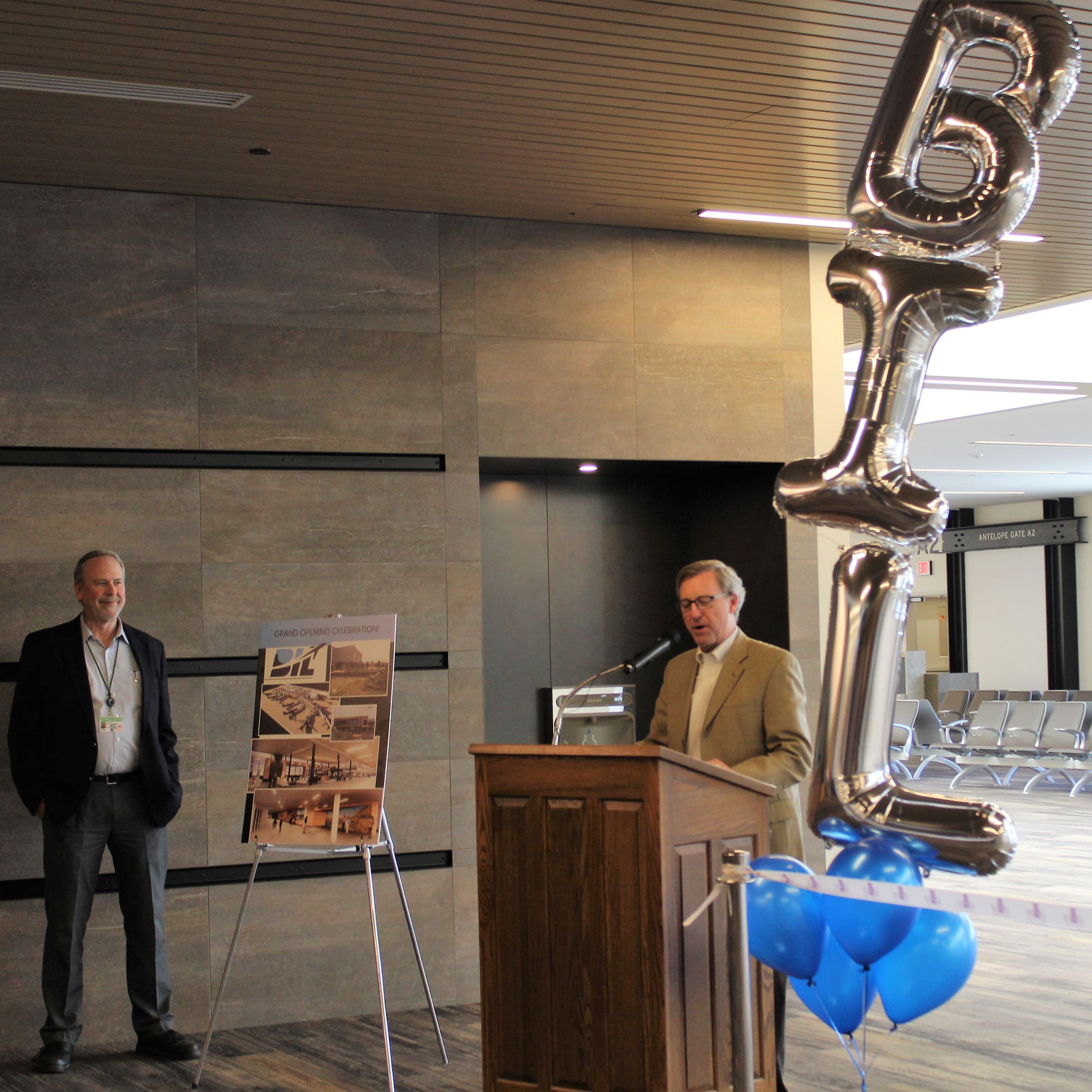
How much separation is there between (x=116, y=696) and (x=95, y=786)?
0.35m

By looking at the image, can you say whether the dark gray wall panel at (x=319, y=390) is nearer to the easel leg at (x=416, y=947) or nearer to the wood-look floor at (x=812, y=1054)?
the easel leg at (x=416, y=947)

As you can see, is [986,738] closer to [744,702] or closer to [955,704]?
[955,704]

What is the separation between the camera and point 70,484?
532 cm

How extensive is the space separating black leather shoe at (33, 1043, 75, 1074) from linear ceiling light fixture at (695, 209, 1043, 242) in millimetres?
4429

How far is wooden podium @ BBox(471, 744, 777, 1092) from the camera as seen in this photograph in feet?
10.6

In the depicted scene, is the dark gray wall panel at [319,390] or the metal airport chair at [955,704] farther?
the metal airport chair at [955,704]

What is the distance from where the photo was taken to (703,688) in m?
4.23

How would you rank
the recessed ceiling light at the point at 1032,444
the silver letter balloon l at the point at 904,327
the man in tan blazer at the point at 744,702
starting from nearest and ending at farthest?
the silver letter balloon l at the point at 904,327
the man in tan blazer at the point at 744,702
the recessed ceiling light at the point at 1032,444

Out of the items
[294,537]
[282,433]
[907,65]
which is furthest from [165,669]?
[907,65]

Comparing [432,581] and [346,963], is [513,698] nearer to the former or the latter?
[432,581]

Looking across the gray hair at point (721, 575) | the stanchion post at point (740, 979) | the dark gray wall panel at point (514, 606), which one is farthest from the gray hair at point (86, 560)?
the stanchion post at point (740, 979)

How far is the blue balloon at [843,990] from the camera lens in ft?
7.87

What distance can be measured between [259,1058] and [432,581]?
2101 mm

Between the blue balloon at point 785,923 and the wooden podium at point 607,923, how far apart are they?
39 cm
